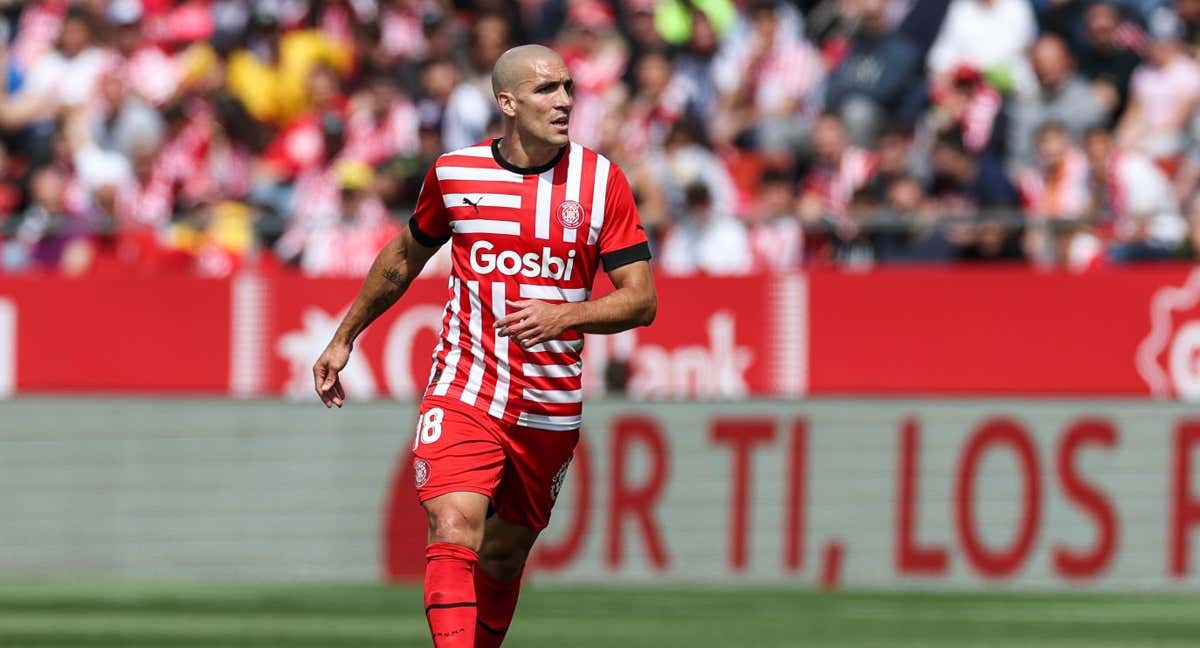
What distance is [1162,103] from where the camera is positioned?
1625 cm

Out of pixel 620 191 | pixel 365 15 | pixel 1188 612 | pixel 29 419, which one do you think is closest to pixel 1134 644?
pixel 1188 612

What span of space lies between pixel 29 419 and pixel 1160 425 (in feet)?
24.9

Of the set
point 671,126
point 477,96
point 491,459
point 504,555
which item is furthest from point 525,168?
point 477,96

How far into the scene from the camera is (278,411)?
1478 cm

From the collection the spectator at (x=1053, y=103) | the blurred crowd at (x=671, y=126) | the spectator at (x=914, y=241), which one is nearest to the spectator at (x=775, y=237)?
the blurred crowd at (x=671, y=126)

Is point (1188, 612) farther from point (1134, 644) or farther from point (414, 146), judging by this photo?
point (414, 146)

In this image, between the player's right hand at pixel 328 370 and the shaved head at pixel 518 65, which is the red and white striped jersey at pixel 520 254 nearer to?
the shaved head at pixel 518 65

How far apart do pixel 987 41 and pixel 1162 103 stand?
1.82m

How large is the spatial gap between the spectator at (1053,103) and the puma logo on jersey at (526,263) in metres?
9.23

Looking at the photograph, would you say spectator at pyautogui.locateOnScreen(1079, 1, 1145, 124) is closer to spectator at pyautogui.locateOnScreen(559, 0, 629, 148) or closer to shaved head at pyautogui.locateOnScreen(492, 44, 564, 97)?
spectator at pyautogui.locateOnScreen(559, 0, 629, 148)

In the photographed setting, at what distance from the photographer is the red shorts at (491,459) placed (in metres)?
7.71

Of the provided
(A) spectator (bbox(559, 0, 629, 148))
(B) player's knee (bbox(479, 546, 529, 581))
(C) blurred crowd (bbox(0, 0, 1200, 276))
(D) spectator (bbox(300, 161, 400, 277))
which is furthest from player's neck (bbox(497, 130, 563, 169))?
(A) spectator (bbox(559, 0, 629, 148))

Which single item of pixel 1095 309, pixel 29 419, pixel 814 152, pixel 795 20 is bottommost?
pixel 29 419

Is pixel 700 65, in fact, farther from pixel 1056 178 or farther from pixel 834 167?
pixel 1056 178
